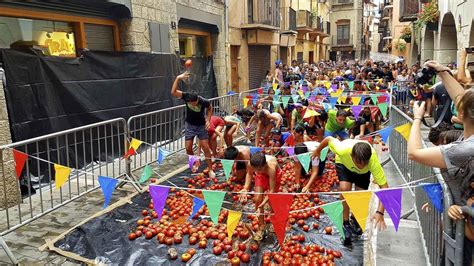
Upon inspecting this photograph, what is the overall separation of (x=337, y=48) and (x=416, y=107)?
52244 mm

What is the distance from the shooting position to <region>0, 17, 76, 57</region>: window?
22.5 feet

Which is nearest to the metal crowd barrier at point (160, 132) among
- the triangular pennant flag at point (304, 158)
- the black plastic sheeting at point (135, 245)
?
the black plastic sheeting at point (135, 245)

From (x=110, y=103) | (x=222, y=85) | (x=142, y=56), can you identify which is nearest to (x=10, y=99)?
(x=110, y=103)

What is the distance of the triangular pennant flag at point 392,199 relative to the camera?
3623 mm

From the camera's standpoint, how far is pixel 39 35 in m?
7.54

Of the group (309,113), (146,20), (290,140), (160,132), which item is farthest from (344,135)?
(146,20)

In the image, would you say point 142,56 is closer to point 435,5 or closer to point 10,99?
point 10,99


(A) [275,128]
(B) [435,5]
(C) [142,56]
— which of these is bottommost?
(A) [275,128]

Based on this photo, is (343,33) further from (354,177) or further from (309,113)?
(354,177)

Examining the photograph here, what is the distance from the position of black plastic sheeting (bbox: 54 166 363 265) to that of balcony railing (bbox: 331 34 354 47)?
49728 millimetres

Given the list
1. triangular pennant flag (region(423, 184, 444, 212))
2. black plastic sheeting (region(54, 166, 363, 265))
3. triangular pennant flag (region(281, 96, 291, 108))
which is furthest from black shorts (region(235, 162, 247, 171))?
triangular pennant flag (region(281, 96, 291, 108))

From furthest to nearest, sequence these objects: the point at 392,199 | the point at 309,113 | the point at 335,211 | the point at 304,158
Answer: the point at 309,113, the point at 304,158, the point at 335,211, the point at 392,199

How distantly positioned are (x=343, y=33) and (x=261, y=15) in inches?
1428

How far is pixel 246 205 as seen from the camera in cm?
618
